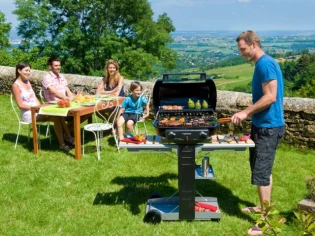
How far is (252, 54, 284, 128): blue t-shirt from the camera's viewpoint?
10.5ft

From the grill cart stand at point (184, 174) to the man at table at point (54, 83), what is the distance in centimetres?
294

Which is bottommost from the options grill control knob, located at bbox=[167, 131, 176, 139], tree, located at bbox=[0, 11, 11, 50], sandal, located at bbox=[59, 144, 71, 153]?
sandal, located at bbox=[59, 144, 71, 153]

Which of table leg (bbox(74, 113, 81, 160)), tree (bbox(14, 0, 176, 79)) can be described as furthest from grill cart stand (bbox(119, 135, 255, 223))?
tree (bbox(14, 0, 176, 79))

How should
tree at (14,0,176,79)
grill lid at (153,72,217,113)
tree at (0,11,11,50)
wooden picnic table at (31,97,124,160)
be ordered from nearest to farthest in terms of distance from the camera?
grill lid at (153,72,217,113) → wooden picnic table at (31,97,124,160) → tree at (0,11,11,50) → tree at (14,0,176,79)

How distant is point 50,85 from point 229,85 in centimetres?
5443

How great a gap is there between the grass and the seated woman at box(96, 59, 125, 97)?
36.9 inches

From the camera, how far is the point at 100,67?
2558 cm

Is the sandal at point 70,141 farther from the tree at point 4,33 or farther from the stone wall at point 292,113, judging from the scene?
the tree at point 4,33

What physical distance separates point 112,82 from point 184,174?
3519 millimetres

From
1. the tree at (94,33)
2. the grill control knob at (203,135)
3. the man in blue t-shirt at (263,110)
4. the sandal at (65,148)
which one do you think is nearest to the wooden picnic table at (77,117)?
the sandal at (65,148)

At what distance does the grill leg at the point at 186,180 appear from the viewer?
11.5ft

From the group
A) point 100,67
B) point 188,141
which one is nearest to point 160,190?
point 188,141

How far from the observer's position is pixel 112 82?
22.0ft

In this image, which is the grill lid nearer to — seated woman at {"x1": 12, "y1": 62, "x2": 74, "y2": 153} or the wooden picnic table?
the wooden picnic table
